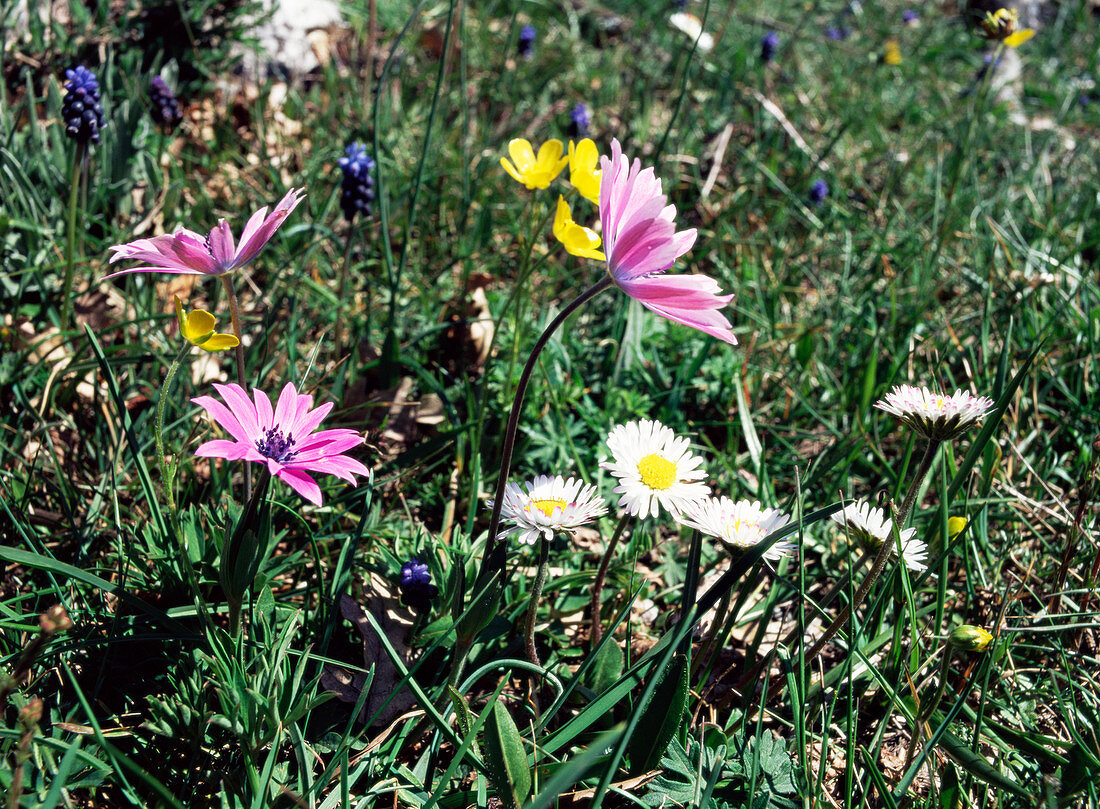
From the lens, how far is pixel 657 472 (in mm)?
1494

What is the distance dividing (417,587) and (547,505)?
36 centimetres

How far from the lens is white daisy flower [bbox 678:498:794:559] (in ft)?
4.46

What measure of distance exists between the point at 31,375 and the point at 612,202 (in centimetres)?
172

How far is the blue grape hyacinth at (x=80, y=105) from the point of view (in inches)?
86.3

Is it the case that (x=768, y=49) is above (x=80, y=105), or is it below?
above

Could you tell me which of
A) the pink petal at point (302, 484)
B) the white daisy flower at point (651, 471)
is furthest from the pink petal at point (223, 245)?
the white daisy flower at point (651, 471)

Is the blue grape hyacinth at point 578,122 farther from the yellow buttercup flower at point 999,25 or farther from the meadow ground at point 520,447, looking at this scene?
the yellow buttercup flower at point 999,25

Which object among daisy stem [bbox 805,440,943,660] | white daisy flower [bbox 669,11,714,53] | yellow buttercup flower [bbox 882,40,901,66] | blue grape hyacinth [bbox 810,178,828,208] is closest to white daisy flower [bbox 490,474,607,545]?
daisy stem [bbox 805,440,943,660]

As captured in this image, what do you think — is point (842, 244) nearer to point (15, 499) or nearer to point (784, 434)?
point (784, 434)

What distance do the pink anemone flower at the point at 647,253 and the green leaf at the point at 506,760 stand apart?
0.71 meters

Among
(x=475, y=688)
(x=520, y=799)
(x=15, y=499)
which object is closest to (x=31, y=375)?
(x=15, y=499)

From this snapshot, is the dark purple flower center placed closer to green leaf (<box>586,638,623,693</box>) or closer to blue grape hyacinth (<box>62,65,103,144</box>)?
green leaf (<box>586,638,623,693</box>)

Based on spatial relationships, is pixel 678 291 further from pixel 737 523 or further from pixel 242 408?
pixel 242 408

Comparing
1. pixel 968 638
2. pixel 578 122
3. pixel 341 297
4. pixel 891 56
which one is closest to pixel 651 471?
pixel 968 638
